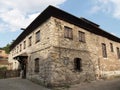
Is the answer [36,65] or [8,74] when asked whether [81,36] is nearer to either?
[36,65]

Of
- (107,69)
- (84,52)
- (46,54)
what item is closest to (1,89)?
(46,54)

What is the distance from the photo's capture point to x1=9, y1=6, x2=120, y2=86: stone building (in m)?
11.5

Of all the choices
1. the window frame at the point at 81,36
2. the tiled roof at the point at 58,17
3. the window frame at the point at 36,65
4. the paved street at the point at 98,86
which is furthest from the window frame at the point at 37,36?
the paved street at the point at 98,86

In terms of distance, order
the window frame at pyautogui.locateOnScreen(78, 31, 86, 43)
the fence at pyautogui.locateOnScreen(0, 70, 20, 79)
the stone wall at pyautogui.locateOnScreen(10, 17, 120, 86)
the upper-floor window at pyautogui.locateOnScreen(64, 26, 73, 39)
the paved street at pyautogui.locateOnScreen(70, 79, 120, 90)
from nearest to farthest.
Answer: the paved street at pyautogui.locateOnScreen(70, 79, 120, 90), the stone wall at pyautogui.locateOnScreen(10, 17, 120, 86), the upper-floor window at pyautogui.locateOnScreen(64, 26, 73, 39), the window frame at pyautogui.locateOnScreen(78, 31, 86, 43), the fence at pyautogui.locateOnScreen(0, 70, 20, 79)

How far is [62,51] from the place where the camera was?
12.0 meters

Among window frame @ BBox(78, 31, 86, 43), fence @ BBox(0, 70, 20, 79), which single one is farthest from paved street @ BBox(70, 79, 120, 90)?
fence @ BBox(0, 70, 20, 79)

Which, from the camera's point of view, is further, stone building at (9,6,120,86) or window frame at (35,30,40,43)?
window frame at (35,30,40,43)

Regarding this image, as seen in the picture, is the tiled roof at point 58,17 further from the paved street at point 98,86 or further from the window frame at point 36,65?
the paved street at point 98,86

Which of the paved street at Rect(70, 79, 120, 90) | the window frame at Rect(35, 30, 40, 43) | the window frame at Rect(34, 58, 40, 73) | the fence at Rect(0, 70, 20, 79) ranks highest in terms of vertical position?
the window frame at Rect(35, 30, 40, 43)

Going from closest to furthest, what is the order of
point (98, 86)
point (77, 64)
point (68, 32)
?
point (98, 86), point (68, 32), point (77, 64)

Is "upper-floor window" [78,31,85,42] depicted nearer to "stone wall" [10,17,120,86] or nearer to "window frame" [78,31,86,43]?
"window frame" [78,31,86,43]

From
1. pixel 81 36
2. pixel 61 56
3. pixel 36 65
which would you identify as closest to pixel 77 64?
pixel 61 56

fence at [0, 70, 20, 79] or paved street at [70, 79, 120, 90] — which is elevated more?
fence at [0, 70, 20, 79]

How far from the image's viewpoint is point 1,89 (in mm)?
10570
